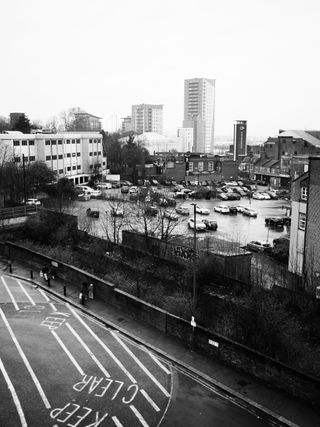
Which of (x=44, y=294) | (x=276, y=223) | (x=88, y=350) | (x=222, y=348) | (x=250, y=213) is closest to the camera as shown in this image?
(x=222, y=348)

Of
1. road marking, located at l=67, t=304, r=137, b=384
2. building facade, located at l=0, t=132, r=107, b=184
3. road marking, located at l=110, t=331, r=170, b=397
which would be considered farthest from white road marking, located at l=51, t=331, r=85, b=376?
building facade, located at l=0, t=132, r=107, b=184

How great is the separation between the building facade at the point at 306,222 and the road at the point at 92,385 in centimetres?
1425

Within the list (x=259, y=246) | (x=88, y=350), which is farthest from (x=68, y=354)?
(x=259, y=246)

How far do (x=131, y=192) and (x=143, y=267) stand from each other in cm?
3516

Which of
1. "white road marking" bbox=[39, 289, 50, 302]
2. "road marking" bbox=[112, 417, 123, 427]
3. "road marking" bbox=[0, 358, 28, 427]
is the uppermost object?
"white road marking" bbox=[39, 289, 50, 302]

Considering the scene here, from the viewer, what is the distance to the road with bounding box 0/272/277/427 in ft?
46.2

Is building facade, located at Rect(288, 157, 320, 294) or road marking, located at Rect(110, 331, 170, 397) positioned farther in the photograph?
building facade, located at Rect(288, 157, 320, 294)

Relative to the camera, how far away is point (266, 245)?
36.8m

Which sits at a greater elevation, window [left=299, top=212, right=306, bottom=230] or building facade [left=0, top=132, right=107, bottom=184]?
building facade [left=0, top=132, right=107, bottom=184]

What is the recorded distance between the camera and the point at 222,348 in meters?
17.7

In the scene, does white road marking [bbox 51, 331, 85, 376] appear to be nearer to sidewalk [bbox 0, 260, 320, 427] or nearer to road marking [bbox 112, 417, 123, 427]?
sidewalk [bbox 0, 260, 320, 427]

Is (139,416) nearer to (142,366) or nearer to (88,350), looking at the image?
(142,366)

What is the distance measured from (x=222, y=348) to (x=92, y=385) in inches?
205

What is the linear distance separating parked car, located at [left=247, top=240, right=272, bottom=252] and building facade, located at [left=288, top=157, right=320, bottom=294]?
3247 millimetres
